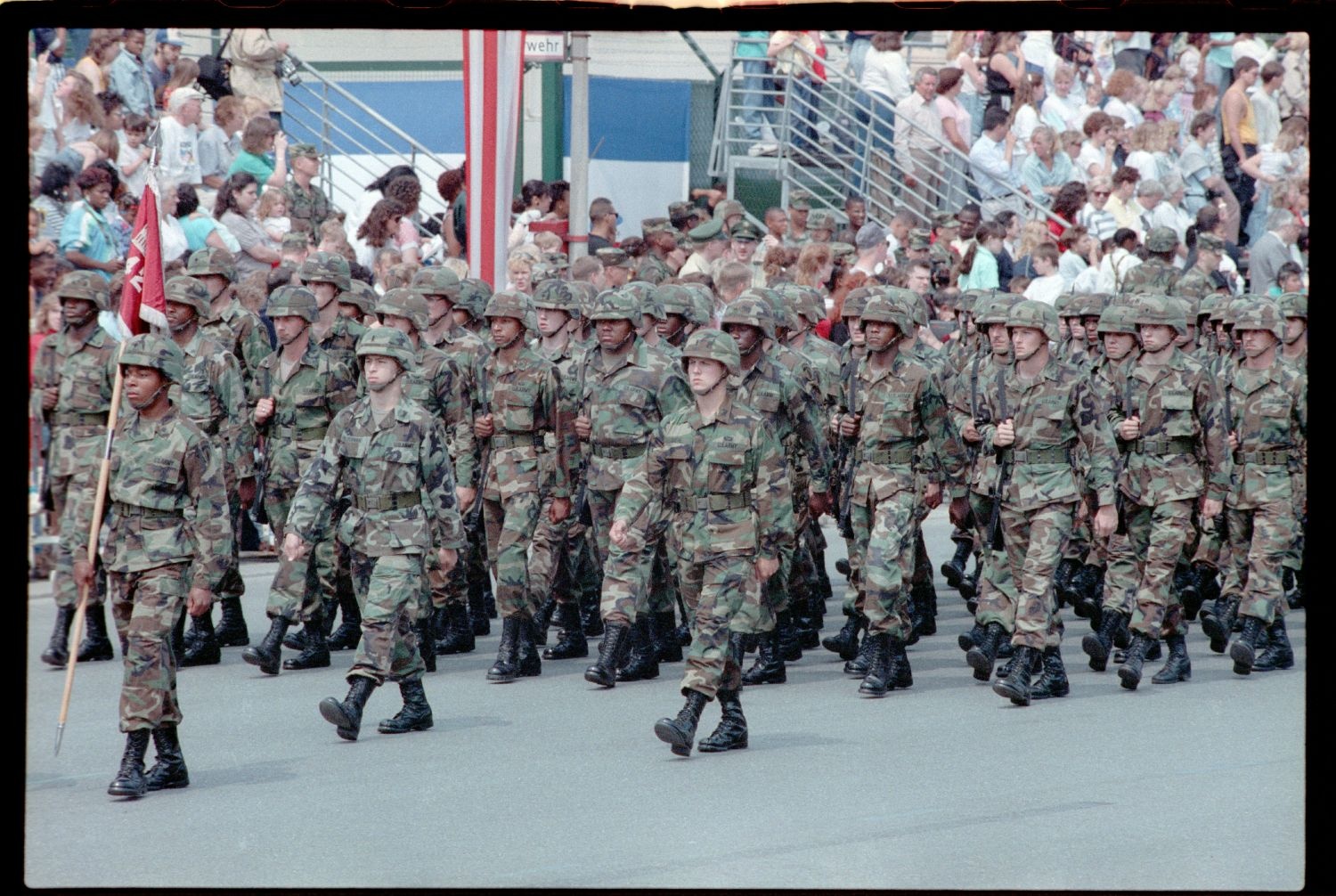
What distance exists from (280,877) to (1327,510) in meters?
4.36

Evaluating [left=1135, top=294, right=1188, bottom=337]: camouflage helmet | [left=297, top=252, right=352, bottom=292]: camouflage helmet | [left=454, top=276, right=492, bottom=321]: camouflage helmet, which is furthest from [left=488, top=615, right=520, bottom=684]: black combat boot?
[left=1135, top=294, right=1188, bottom=337]: camouflage helmet

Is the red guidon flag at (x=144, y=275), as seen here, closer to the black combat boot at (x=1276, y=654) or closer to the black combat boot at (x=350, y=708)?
the black combat boot at (x=350, y=708)

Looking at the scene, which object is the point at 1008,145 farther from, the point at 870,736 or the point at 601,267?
the point at 870,736

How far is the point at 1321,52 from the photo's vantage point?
6.40m

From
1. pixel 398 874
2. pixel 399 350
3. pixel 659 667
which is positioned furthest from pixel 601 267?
pixel 398 874

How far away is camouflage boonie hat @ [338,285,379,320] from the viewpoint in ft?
44.2

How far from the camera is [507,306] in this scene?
12.4 m

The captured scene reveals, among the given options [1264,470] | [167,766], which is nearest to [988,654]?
[1264,470]

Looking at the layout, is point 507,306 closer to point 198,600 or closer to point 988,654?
point 198,600

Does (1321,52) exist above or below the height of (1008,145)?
below

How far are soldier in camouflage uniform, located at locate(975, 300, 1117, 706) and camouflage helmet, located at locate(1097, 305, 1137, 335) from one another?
813 millimetres

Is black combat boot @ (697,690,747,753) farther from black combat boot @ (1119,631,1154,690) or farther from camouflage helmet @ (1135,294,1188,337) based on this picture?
camouflage helmet @ (1135,294,1188,337)

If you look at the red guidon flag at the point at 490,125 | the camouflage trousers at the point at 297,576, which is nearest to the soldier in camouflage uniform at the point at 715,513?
the camouflage trousers at the point at 297,576

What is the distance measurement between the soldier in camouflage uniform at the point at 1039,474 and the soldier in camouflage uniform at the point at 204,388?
15.8 feet
